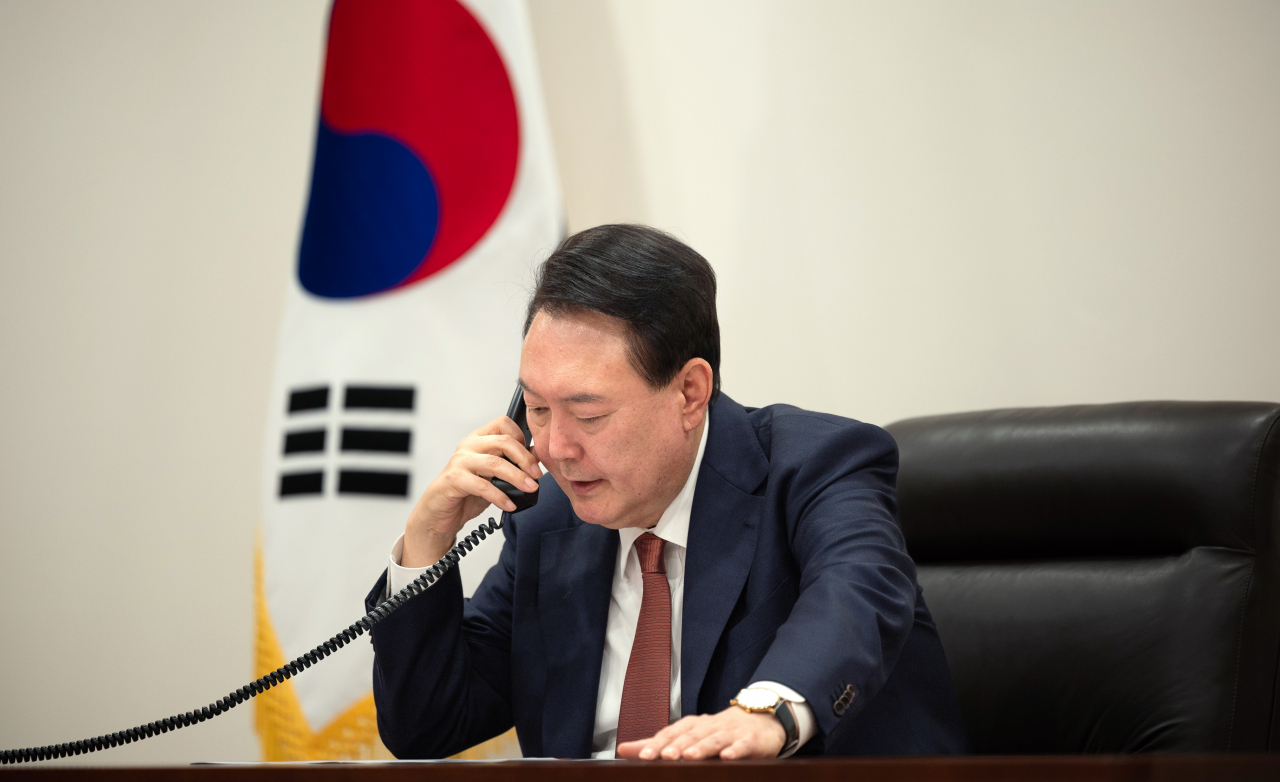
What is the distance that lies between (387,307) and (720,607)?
3.35ft

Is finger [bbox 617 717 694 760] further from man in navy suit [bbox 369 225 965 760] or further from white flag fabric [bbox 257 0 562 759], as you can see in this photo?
white flag fabric [bbox 257 0 562 759]

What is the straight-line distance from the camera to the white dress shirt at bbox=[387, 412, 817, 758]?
137 centimetres

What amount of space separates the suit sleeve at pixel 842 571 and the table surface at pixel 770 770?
1.31ft

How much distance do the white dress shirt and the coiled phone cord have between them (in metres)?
0.05

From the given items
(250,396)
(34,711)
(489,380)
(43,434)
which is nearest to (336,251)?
(489,380)

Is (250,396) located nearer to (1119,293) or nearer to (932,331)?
(932,331)

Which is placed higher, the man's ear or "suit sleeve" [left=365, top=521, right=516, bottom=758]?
the man's ear

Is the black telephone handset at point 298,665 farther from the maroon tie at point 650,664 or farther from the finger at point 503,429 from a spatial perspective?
the maroon tie at point 650,664

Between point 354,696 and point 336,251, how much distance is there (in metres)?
0.88

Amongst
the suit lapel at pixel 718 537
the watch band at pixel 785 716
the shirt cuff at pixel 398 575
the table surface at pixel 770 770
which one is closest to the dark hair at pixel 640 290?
the suit lapel at pixel 718 537

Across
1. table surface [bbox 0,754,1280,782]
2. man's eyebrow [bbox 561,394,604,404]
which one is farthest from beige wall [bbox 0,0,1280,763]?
table surface [bbox 0,754,1280,782]

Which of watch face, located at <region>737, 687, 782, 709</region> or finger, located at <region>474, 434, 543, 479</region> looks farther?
finger, located at <region>474, 434, 543, 479</region>

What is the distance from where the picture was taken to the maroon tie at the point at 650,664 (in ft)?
4.23

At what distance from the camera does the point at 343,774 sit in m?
0.63
